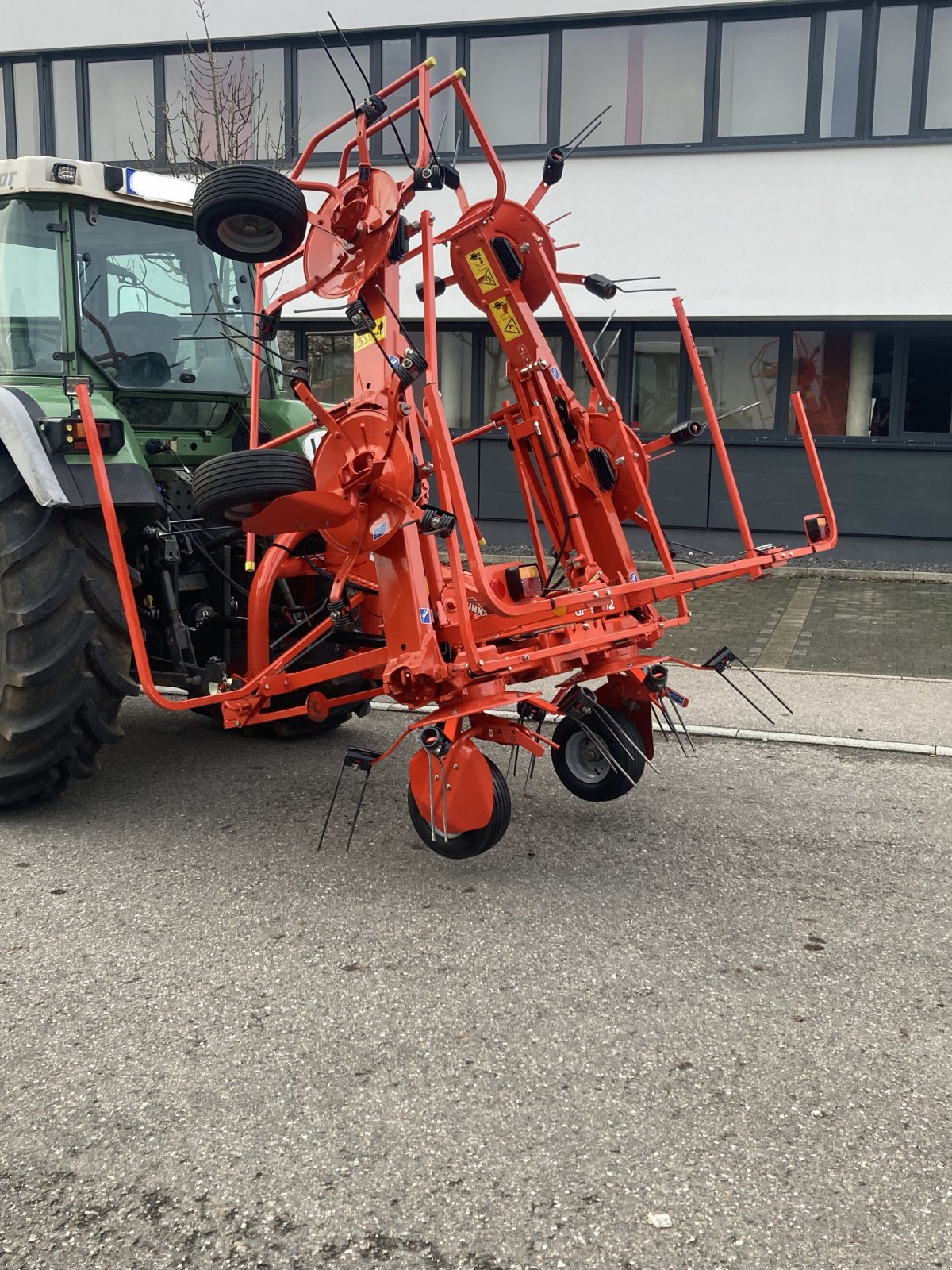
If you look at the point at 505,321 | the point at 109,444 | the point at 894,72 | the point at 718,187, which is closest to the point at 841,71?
the point at 894,72

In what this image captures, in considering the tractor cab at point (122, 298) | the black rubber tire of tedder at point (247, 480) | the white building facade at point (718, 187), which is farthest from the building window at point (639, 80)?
the black rubber tire of tedder at point (247, 480)

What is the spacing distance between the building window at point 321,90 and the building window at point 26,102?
131 inches

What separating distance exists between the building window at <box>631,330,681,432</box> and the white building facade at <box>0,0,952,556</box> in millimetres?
27

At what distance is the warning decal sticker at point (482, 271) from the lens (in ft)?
14.0

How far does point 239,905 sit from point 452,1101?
129 cm

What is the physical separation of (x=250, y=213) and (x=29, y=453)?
1.20 meters

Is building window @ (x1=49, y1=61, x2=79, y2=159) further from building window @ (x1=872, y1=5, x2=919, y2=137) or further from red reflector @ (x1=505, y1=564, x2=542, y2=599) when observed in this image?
red reflector @ (x1=505, y1=564, x2=542, y2=599)

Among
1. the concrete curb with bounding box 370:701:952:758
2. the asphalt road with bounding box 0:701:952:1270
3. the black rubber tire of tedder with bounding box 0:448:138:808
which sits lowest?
the concrete curb with bounding box 370:701:952:758

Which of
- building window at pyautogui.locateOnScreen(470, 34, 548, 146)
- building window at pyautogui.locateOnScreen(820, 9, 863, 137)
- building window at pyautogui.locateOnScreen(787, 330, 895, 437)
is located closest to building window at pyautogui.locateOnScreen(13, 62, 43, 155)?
building window at pyautogui.locateOnScreen(470, 34, 548, 146)

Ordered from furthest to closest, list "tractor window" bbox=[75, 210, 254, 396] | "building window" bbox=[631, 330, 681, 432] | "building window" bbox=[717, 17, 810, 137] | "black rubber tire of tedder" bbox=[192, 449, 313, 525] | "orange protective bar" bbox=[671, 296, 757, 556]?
"building window" bbox=[631, 330, 681, 432]
"building window" bbox=[717, 17, 810, 137]
"tractor window" bbox=[75, 210, 254, 396]
"orange protective bar" bbox=[671, 296, 757, 556]
"black rubber tire of tedder" bbox=[192, 449, 313, 525]

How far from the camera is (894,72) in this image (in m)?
11.3

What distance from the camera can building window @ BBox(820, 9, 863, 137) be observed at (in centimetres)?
1134

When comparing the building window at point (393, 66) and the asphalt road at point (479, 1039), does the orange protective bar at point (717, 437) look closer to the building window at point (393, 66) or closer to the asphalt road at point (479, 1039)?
the asphalt road at point (479, 1039)

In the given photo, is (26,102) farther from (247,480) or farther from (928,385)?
(247,480)
